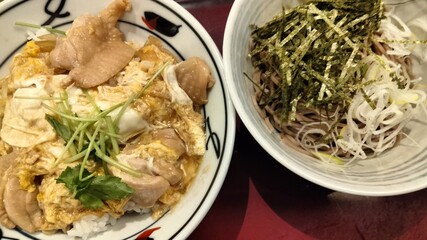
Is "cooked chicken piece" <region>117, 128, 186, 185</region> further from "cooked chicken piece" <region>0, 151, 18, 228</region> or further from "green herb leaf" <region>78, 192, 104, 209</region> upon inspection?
"cooked chicken piece" <region>0, 151, 18, 228</region>

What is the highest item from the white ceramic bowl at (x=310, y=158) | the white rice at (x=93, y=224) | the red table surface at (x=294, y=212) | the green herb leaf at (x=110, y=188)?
the white ceramic bowl at (x=310, y=158)

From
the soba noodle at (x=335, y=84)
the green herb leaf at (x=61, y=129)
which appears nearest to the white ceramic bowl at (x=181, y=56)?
the soba noodle at (x=335, y=84)

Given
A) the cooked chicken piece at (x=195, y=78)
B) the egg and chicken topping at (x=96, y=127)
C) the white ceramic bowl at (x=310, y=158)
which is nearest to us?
the white ceramic bowl at (x=310, y=158)

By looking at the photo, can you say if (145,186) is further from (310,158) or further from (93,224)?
(310,158)

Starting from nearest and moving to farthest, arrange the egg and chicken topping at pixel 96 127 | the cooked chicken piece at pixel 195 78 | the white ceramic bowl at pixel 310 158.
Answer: the white ceramic bowl at pixel 310 158
the egg and chicken topping at pixel 96 127
the cooked chicken piece at pixel 195 78

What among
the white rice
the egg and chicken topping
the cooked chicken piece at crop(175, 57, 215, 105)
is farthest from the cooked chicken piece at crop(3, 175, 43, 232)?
the cooked chicken piece at crop(175, 57, 215, 105)

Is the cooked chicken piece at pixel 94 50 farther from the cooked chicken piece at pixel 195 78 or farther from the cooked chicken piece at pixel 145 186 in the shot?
the cooked chicken piece at pixel 145 186

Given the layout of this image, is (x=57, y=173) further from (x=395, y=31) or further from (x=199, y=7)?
(x=395, y=31)
